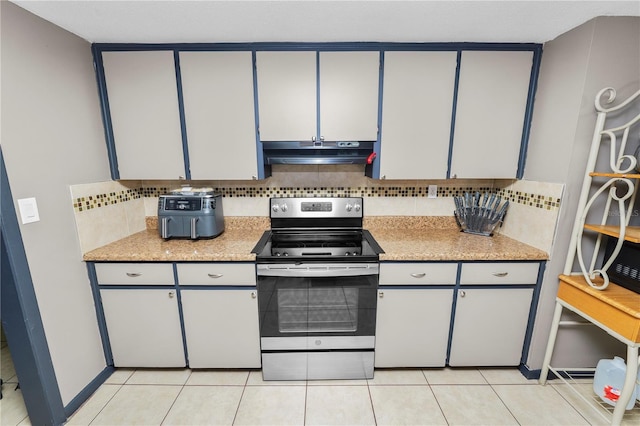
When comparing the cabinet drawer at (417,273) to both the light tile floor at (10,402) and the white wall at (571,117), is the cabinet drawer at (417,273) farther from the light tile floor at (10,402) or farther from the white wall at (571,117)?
the light tile floor at (10,402)

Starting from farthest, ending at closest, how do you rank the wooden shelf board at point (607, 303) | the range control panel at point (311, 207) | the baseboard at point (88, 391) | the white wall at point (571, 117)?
the range control panel at point (311, 207) < the baseboard at point (88, 391) < the white wall at point (571, 117) < the wooden shelf board at point (607, 303)

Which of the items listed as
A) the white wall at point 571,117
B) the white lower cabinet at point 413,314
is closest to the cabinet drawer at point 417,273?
the white lower cabinet at point 413,314

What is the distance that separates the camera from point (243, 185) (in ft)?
7.13

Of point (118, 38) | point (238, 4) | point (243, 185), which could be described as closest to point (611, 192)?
point (238, 4)

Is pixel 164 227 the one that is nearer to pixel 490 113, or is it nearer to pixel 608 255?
pixel 490 113

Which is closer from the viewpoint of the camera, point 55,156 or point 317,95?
point 55,156

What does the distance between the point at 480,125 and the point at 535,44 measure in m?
0.58

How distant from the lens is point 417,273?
168 centimetres

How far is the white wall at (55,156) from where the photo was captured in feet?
4.18

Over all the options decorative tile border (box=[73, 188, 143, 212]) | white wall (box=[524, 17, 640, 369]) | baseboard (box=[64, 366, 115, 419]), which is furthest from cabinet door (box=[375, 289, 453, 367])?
decorative tile border (box=[73, 188, 143, 212])

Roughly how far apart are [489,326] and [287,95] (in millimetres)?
2046

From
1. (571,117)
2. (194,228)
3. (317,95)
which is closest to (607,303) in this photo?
(571,117)

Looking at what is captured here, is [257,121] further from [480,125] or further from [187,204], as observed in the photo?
[480,125]

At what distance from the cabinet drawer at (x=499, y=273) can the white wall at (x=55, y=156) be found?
93.2 inches
